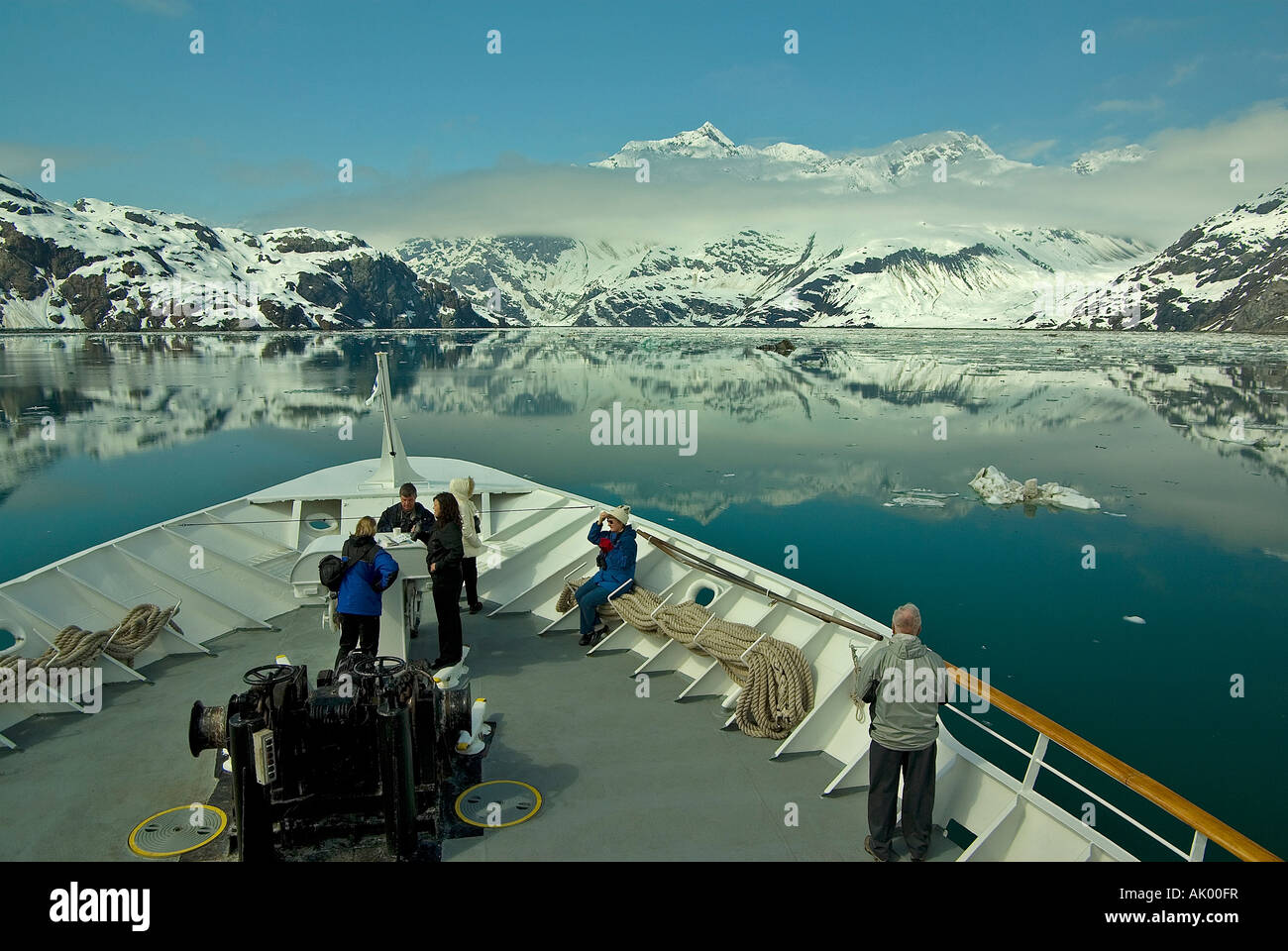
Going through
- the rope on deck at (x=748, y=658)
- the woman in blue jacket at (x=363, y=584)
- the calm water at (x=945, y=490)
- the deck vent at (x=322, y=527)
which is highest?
the woman in blue jacket at (x=363, y=584)

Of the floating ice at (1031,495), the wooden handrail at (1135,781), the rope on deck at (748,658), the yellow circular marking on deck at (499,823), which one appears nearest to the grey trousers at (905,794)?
the wooden handrail at (1135,781)

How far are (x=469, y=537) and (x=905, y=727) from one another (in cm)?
512

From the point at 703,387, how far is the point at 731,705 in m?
51.2

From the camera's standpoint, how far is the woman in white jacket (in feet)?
27.9

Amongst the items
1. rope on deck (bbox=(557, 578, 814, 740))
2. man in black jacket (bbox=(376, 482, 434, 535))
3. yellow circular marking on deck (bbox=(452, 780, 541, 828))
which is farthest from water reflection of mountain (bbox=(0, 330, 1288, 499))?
yellow circular marking on deck (bbox=(452, 780, 541, 828))

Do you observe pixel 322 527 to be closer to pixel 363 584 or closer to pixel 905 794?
pixel 363 584

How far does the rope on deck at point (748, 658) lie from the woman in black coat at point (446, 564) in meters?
1.83

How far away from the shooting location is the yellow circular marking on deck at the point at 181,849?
16.2 ft

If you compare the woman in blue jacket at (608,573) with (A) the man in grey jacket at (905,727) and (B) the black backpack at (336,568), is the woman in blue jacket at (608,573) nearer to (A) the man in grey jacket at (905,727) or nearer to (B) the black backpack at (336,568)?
(B) the black backpack at (336,568)

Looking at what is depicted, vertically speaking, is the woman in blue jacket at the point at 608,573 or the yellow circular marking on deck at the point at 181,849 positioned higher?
the woman in blue jacket at the point at 608,573

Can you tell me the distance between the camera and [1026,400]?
157ft

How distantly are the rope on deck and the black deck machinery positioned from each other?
9.13 ft

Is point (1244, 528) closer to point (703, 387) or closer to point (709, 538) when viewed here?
point (709, 538)
